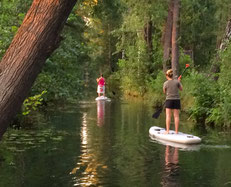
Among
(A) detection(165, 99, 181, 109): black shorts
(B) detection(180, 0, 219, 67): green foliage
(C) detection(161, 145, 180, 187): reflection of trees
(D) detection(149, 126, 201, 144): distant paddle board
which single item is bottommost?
(C) detection(161, 145, 180, 187): reflection of trees

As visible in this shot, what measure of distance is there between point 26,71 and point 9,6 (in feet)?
59.1

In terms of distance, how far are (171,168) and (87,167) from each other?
5.49ft

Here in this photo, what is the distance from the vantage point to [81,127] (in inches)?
752

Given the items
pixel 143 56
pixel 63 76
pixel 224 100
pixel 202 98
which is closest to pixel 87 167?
pixel 224 100

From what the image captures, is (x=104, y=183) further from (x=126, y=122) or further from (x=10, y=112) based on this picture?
(x=126, y=122)

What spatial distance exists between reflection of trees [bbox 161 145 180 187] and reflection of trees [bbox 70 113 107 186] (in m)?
1.22

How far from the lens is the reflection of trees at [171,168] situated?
988 cm

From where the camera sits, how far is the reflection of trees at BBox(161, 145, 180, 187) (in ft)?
32.4

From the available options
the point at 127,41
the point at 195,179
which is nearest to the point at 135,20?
the point at 127,41

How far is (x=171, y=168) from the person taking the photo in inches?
447

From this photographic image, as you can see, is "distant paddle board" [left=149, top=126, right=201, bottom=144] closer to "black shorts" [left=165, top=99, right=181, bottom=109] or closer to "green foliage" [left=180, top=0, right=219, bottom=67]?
"black shorts" [left=165, top=99, right=181, bottom=109]

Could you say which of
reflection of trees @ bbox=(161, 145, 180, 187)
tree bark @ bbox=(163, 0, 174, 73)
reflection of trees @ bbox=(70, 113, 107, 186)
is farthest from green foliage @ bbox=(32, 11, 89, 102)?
tree bark @ bbox=(163, 0, 174, 73)

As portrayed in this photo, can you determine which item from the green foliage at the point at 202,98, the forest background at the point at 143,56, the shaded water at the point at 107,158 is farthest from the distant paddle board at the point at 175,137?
the green foliage at the point at 202,98

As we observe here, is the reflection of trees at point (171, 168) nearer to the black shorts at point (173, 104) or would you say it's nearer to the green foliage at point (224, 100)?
the black shorts at point (173, 104)
